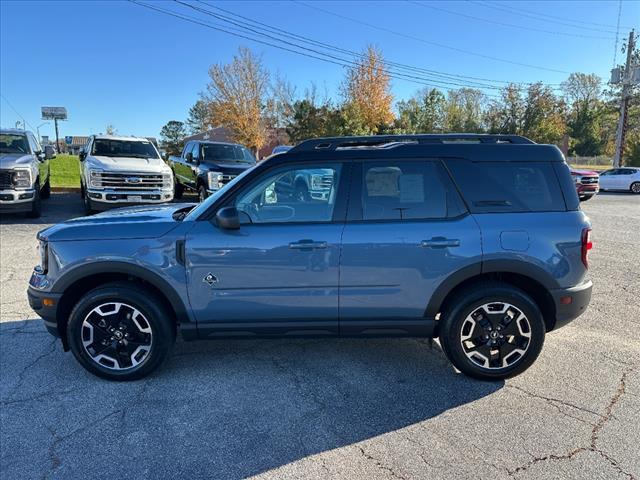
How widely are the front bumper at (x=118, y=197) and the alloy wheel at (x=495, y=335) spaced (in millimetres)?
9117

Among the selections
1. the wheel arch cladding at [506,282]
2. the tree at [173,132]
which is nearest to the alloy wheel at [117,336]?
the wheel arch cladding at [506,282]

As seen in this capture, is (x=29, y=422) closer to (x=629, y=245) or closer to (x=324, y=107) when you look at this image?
(x=629, y=245)

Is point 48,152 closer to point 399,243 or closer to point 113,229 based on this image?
point 113,229

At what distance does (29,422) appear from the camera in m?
2.90

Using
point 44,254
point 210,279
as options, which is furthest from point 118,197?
point 210,279

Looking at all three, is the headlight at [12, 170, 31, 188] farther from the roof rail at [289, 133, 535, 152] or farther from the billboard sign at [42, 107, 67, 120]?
the billboard sign at [42, 107, 67, 120]

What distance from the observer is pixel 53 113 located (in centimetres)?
7294

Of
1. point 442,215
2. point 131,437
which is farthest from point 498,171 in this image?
point 131,437

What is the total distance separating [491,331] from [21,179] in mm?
10403

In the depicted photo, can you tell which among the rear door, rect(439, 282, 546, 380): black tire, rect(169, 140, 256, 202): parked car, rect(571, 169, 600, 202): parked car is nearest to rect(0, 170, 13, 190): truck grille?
rect(169, 140, 256, 202): parked car

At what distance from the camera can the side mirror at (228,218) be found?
312cm

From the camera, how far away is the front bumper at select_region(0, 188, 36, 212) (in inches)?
376

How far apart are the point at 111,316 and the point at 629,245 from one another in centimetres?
955

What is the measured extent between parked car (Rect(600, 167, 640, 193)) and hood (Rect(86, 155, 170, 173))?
24656 mm
